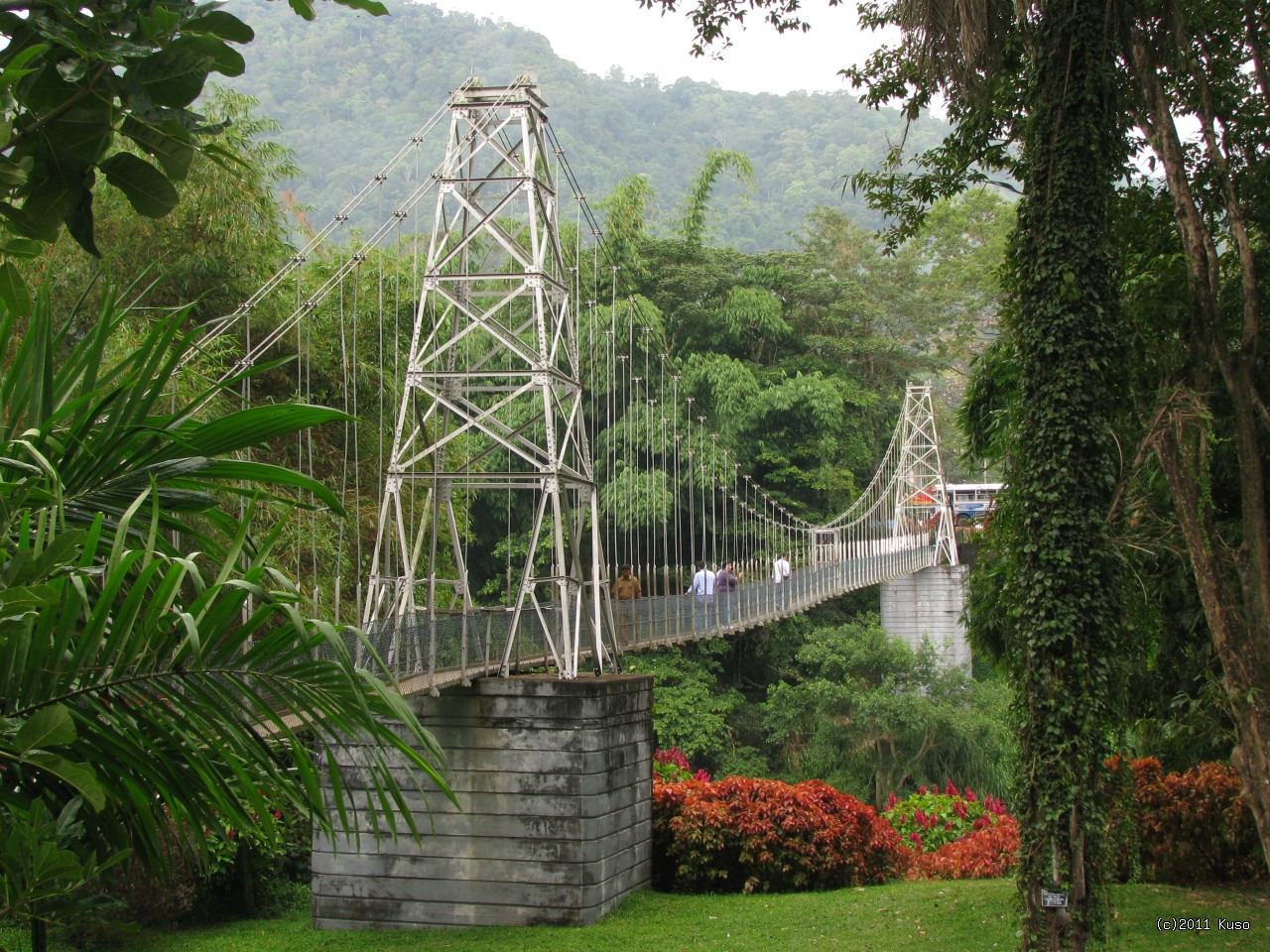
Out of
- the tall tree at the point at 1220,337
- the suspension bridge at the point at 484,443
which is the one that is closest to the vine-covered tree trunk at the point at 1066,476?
the tall tree at the point at 1220,337

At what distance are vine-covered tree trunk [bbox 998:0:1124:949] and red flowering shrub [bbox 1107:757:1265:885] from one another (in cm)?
228

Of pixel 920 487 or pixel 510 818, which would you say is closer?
pixel 510 818

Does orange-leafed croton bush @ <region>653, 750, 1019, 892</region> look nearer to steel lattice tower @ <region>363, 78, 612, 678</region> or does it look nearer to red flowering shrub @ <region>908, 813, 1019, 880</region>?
red flowering shrub @ <region>908, 813, 1019, 880</region>

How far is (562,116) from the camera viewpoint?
5428cm

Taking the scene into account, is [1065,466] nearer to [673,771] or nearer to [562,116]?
[673,771]

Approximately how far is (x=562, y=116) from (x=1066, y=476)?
5084 centimetres

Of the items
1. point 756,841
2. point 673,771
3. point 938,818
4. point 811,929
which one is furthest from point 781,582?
point 811,929

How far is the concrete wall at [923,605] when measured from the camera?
82.9ft

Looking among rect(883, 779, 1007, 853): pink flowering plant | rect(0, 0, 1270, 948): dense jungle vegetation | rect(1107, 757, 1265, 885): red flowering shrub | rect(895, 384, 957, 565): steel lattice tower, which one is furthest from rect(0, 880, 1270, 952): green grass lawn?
rect(895, 384, 957, 565): steel lattice tower

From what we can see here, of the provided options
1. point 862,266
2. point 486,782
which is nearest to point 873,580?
point 862,266

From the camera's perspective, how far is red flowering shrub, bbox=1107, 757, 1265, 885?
310 inches

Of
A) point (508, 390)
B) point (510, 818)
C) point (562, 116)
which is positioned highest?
point (562, 116)

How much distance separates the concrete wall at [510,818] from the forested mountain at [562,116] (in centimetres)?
3513

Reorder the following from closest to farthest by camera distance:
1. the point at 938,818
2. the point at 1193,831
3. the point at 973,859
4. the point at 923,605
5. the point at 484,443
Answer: the point at 1193,831
the point at 973,859
the point at 938,818
the point at 484,443
the point at 923,605
